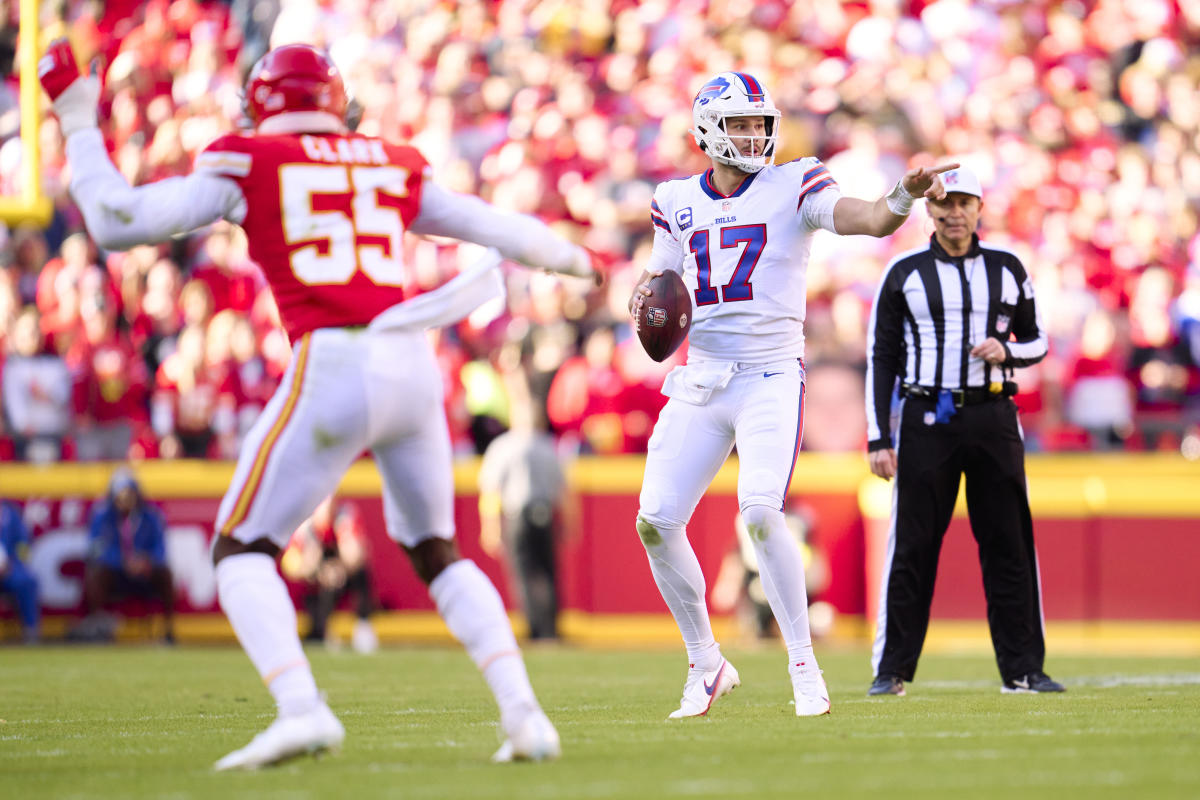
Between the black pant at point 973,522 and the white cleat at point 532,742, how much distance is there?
2.79 metres

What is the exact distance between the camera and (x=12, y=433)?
44.6 feet

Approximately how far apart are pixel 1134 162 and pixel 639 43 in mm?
4779

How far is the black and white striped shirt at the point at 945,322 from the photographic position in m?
7.14

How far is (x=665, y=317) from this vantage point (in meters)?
6.02

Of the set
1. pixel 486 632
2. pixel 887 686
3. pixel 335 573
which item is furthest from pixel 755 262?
pixel 335 573

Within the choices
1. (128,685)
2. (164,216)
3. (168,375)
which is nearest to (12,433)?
(168,375)

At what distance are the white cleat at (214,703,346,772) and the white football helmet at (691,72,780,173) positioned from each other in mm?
2600

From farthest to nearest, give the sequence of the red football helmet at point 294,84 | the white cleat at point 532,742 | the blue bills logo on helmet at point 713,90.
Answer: the blue bills logo on helmet at point 713,90 < the red football helmet at point 294,84 < the white cleat at point 532,742

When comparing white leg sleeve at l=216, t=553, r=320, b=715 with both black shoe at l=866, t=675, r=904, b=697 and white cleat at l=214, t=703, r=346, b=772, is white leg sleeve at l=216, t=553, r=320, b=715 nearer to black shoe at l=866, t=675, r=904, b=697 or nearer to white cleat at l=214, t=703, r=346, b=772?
white cleat at l=214, t=703, r=346, b=772

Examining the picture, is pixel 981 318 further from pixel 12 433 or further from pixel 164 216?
pixel 12 433

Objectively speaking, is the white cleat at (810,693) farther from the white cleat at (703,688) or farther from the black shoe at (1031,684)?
the black shoe at (1031,684)

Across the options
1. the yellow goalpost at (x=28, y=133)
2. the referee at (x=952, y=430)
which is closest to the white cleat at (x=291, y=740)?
the referee at (x=952, y=430)

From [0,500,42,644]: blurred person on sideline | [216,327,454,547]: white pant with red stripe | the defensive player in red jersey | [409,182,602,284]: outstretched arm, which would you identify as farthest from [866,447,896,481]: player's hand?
[0,500,42,644]: blurred person on sideline

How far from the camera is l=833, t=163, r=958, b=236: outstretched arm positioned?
18.1 feet
